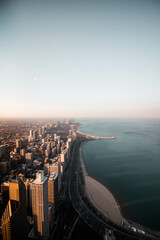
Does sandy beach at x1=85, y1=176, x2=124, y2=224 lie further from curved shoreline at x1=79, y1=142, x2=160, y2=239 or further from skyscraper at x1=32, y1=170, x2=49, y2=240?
skyscraper at x1=32, y1=170, x2=49, y2=240

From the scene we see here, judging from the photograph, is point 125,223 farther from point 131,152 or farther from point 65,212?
point 131,152

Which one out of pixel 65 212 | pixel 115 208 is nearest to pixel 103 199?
pixel 115 208

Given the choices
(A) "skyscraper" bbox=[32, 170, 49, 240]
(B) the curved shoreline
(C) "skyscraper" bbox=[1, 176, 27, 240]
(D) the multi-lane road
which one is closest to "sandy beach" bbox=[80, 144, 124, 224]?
(B) the curved shoreline

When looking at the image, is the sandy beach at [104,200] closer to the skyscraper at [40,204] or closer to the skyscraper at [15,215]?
the skyscraper at [40,204]

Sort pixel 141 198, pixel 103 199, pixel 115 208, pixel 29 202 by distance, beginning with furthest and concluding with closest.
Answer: pixel 141 198, pixel 103 199, pixel 115 208, pixel 29 202

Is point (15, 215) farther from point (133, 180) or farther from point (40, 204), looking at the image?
point (133, 180)

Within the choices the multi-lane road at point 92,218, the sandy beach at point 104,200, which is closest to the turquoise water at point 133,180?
the sandy beach at point 104,200

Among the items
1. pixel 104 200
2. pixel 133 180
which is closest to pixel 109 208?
pixel 104 200
